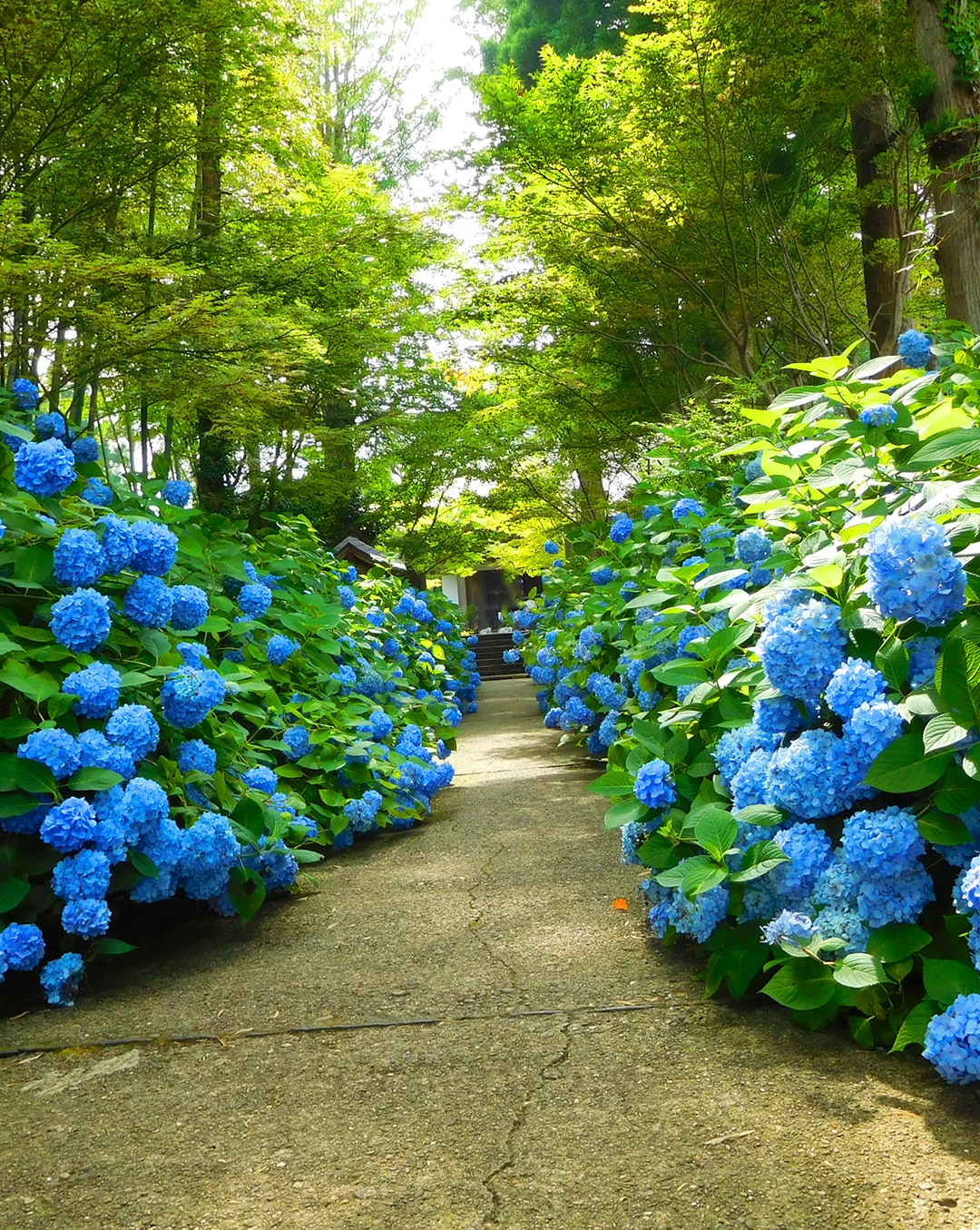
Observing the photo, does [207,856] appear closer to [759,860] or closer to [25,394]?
[759,860]

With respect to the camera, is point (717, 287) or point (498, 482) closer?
point (717, 287)

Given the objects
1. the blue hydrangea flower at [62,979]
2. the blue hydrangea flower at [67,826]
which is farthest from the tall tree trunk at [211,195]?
the blue hydrangea flower at [62,979]

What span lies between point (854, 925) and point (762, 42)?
591 cm

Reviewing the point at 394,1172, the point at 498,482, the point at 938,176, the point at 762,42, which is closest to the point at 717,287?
the point at 762,42

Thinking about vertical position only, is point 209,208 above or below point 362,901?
above

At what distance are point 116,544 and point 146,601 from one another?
0.19 m

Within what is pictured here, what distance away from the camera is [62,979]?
230cm

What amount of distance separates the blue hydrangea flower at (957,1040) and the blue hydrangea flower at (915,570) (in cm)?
62

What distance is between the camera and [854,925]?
1.76 metres

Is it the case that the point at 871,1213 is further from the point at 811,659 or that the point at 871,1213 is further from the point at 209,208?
the point at 209,208

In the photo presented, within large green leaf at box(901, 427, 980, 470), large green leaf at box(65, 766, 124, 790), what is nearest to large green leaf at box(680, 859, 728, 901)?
large green leaf at box(901, 427, 980, 470)

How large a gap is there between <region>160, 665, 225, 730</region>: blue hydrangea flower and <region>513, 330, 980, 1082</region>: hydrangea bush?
1.09 m

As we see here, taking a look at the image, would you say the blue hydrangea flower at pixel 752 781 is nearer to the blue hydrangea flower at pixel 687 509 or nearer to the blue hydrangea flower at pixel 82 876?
the blue hydrangea flower at pixel 82 876

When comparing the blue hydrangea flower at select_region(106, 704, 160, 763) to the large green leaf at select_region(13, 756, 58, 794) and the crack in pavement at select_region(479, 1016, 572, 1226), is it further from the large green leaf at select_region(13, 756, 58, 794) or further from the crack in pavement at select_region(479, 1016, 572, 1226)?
the crack in pavement at select_region(479, 1016, 572, 1226)
